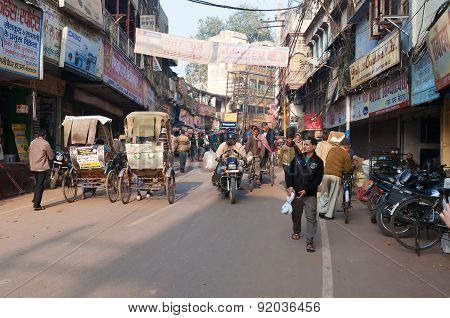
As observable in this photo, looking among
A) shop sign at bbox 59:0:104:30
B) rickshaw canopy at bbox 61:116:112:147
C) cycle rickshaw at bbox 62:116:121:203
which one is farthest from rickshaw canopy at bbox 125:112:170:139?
→ shop sign at bbox 59:0:104:30

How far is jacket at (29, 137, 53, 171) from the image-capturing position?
32.1ft

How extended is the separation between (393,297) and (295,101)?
33027 mm

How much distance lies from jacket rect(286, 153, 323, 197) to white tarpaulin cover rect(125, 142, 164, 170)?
→ 448 cm

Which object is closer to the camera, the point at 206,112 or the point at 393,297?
the point at 393,297

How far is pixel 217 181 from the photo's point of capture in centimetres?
1130

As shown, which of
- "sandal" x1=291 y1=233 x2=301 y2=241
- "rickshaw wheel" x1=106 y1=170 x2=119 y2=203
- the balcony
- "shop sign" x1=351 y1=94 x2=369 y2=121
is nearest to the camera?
"sandal" x1=291 y1=233 x2=301 y2=241

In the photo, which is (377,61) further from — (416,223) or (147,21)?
(147,21)

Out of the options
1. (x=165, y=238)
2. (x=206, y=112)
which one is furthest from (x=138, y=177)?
(x=206, y=112)

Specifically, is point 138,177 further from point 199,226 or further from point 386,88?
point 386,88

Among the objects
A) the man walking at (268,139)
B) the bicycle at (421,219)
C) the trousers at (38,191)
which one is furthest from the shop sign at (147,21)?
the bicycle at (421,219)

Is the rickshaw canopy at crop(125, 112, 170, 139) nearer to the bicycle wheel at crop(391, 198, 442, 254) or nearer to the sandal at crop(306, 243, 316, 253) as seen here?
the sandal at crop(306, 243, 316, 253)

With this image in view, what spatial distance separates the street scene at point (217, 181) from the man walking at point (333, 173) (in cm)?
3

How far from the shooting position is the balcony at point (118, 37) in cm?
1786

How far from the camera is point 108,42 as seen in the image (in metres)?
17.5
